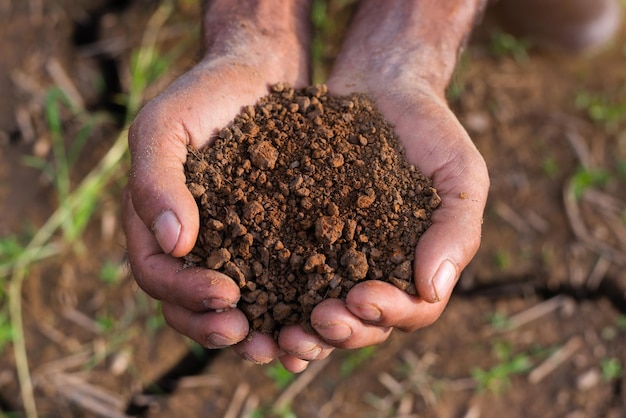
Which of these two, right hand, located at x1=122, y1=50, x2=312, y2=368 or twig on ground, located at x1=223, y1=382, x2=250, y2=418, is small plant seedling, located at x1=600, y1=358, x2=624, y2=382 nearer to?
twig on ground, located at x1=223, y1=382, x2=250, y2=418

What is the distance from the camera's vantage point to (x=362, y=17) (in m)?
2.63

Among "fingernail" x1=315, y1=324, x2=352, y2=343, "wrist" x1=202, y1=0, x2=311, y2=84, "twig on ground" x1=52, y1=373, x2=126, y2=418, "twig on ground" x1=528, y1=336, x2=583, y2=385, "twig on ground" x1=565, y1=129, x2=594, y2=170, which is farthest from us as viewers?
"twig on ground" x1=565, y1=129, x2=594, y2=170

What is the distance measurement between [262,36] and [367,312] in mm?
1210

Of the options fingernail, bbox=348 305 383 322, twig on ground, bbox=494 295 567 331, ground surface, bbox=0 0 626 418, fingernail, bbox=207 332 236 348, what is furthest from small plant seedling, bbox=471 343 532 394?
fingernail, bbox=207 332 236 348

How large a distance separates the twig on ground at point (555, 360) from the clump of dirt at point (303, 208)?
4.93 ft

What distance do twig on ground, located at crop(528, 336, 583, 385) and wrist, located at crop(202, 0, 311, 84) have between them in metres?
1.78

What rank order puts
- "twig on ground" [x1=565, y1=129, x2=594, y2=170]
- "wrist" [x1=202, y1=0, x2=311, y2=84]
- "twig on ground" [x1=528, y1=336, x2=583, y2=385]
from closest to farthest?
"wrist" [x1=202, y1=0, x2=311, y2=84] < "twig on ground" [x1=528, y1=336, x2=583, y2=385] < "twig on ground" [x1=565, y1=129, x2=594, y2=170]

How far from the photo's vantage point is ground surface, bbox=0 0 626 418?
2.88 meters

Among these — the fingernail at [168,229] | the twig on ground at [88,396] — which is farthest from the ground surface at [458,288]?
the fingernail at [168,229]

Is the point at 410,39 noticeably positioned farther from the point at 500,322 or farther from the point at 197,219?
the point at 500,322

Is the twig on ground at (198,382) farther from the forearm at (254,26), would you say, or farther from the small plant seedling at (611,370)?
the small plant seedling at (611,370)

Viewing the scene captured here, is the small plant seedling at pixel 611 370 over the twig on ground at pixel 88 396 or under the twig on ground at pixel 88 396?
under

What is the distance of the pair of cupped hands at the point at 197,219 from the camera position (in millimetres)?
1694

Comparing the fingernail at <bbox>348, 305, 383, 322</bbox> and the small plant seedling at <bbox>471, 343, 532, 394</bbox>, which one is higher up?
the fingernail at <bbox>348, 305, 383, 322</bbox>
